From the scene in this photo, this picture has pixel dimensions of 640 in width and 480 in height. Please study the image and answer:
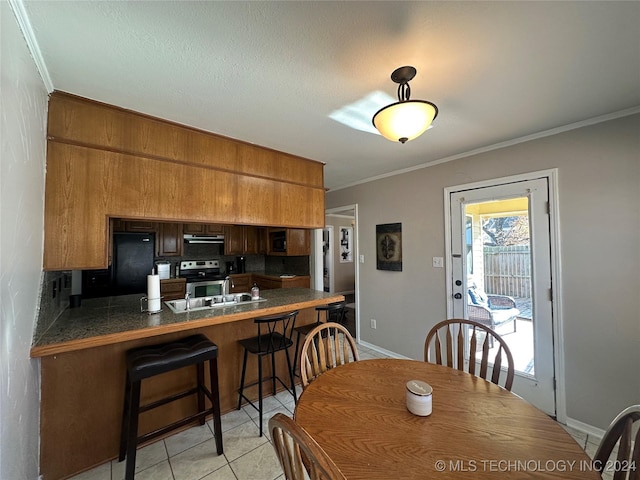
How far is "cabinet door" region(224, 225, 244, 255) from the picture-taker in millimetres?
4914

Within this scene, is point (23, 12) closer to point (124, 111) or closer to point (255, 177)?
point (124, 111)

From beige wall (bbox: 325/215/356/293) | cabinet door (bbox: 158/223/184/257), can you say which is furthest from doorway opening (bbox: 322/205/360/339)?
cabinet door (bbox: 158/223/184/257)

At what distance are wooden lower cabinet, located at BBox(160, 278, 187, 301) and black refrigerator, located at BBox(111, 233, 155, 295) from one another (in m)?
0.27

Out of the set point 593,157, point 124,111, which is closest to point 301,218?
point 124,111

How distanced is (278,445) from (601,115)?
9.68 ft

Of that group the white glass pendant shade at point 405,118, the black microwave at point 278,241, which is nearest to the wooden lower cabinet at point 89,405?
the white glass pendant shade at point 405,118

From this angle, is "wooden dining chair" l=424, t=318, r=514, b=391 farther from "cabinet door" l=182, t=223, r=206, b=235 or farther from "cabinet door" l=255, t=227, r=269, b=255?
"cabinet door" l=182, t=223, r=206, b=235

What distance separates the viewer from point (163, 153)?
2.04 m

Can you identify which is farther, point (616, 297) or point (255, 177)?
point (255, 177)

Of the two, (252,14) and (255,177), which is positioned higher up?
(252,14)

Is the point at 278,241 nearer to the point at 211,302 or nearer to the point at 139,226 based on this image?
the point at 139,226

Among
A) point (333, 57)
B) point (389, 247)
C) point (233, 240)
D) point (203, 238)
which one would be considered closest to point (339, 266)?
point (233, 240)

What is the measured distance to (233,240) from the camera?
4977mm

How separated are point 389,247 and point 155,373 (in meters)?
2.76
